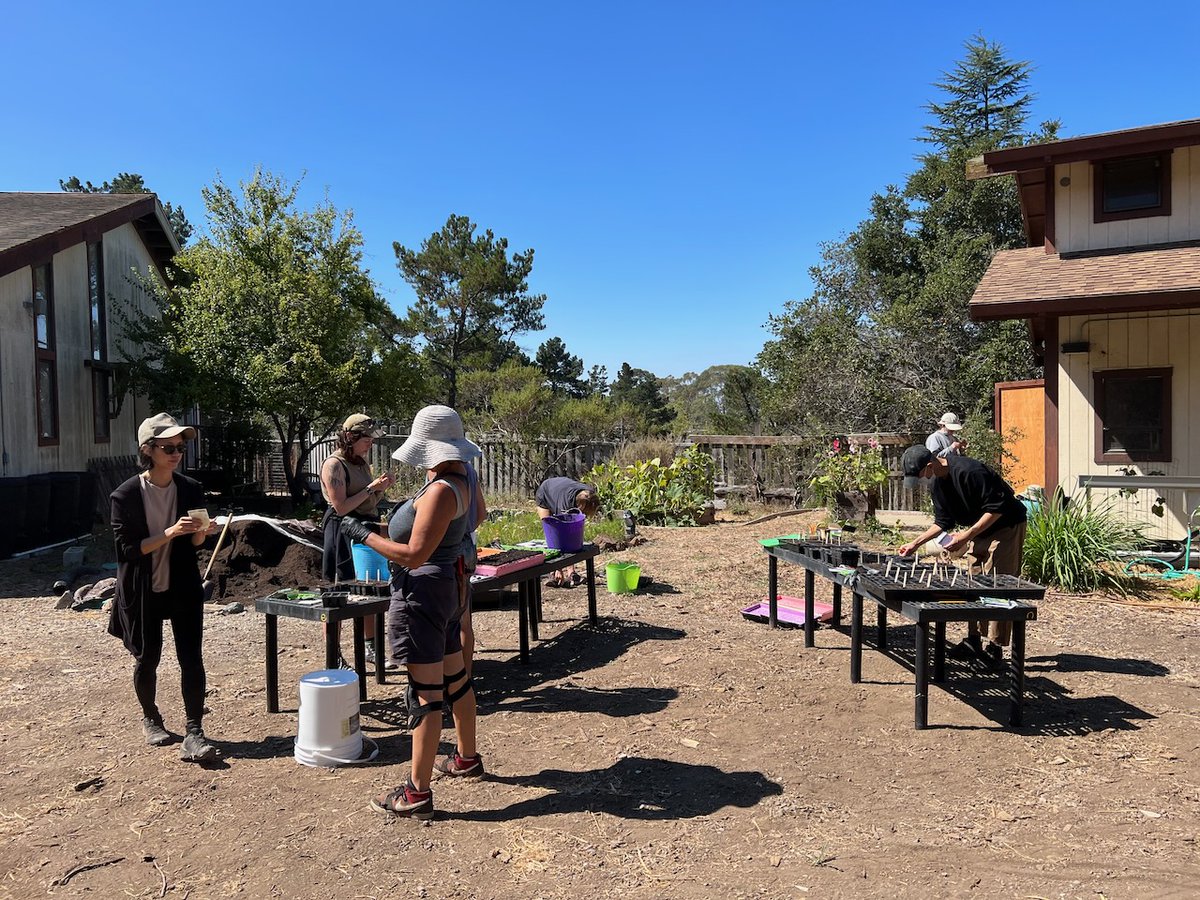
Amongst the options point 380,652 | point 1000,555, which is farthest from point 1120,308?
point 380,652

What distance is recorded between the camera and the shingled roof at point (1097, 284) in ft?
31.3

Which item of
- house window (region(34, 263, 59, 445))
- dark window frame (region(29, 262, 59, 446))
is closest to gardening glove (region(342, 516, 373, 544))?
dark window frame (region(29, 262, 59, 446))

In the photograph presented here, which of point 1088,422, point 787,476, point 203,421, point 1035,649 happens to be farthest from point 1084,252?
point 203,421

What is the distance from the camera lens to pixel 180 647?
4605mm

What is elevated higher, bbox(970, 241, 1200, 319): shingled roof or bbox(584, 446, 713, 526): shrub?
bbox(970, 241, 1200, 319): shingled roof

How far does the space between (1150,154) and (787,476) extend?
7083mm

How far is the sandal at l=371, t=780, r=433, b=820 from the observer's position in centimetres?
379

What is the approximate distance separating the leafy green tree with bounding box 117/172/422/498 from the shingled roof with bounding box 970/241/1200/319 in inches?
390

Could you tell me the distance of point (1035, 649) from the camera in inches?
257

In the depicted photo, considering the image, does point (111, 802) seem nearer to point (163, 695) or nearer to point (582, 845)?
point (163, 695)

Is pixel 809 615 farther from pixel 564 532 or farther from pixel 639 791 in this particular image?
pixel 639 791

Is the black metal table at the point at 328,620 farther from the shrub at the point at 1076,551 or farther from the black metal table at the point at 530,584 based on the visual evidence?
the shrub at the point at 1076,551

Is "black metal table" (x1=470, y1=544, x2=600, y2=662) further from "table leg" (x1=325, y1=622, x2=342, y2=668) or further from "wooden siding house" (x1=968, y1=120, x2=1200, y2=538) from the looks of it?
"wooden siding house" (x1=968, y1=120, x2=1200, y2=538)

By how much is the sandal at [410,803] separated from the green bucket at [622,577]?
15.2ft
